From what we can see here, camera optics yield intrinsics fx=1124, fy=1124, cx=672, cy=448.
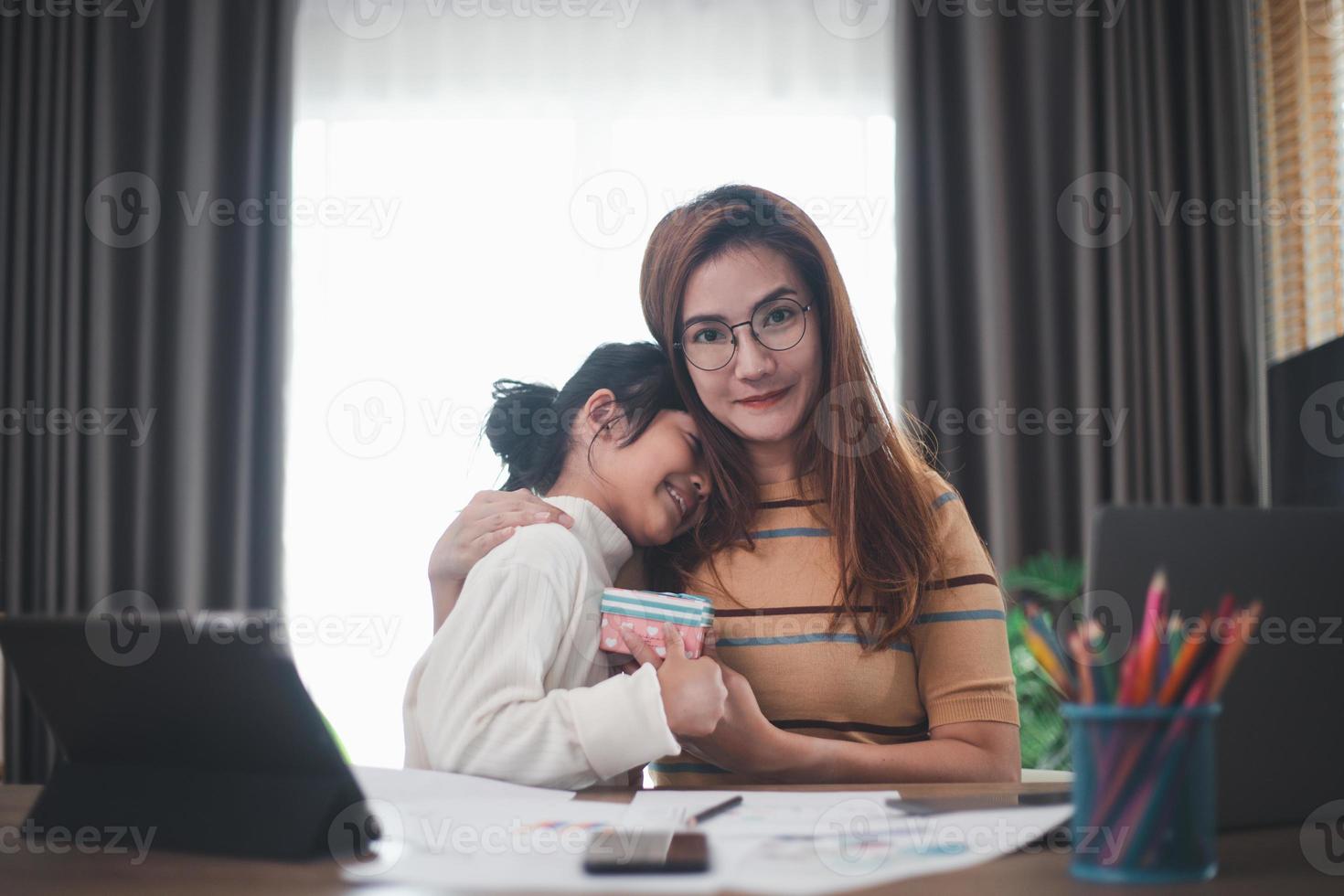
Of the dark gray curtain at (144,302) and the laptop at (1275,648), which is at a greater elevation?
the dark gray curtain at (144,302)

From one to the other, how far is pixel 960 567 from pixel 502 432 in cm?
62

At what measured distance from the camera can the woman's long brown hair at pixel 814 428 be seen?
4.47ft

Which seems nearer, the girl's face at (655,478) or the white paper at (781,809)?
the white paper at (781,809)

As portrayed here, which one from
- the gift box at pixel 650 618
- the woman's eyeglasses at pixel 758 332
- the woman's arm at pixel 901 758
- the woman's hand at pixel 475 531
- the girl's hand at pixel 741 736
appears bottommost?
the woman's arm at pixel 901 758

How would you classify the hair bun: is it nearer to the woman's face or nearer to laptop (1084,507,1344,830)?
the woman's face

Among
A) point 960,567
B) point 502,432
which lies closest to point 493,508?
point 502,432

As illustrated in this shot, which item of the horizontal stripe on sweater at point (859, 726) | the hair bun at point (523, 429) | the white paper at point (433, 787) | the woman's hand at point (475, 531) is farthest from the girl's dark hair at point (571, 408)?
the white paper at point (433, 787)

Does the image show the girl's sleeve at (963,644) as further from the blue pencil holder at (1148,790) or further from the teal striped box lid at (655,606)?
the blue pencil holder at (1148,790)

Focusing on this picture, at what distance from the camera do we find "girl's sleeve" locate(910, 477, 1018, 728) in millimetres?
1270

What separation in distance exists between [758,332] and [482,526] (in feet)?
1.35

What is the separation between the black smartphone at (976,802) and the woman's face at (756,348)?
59cm

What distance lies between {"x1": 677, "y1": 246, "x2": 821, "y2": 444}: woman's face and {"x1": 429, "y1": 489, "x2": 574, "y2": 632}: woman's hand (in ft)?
0.85

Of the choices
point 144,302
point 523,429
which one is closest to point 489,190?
point 144,302

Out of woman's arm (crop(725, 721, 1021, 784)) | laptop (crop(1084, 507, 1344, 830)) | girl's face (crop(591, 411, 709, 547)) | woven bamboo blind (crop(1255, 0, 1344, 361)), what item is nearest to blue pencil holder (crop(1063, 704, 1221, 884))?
laptop (crop(1084, 507, 1344, 830))
